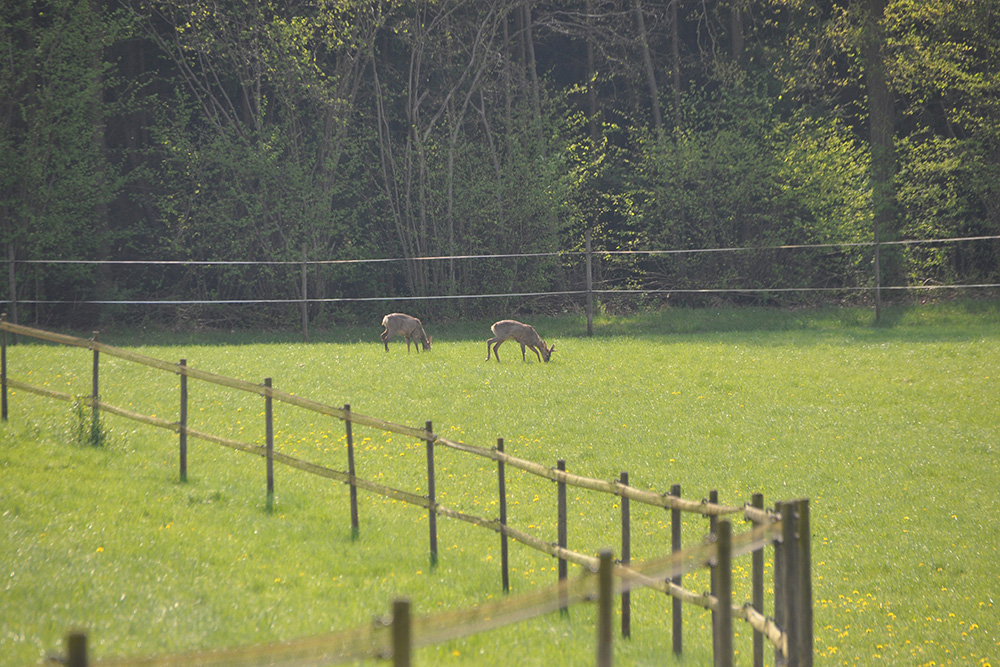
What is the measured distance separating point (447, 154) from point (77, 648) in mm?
23196

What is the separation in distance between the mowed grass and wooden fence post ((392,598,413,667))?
2383mm

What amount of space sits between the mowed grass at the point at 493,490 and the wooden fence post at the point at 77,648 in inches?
89.7

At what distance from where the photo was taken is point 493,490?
1002cm

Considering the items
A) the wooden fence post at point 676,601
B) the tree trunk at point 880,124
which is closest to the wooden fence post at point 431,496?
the wooden fence post at point 676,601

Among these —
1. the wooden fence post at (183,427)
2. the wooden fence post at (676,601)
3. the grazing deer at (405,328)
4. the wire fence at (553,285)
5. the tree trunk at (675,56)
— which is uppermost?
the tree trunk at (675,56)

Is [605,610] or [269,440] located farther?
[269,440]

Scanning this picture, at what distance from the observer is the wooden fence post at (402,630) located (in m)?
3.05

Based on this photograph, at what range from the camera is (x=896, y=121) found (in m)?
27.5

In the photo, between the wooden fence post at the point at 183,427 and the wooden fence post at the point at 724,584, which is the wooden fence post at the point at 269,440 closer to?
the wooden fence post at the point at 183,427

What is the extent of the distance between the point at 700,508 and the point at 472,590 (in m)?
2.33

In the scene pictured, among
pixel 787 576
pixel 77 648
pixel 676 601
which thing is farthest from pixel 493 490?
pixel 77 648

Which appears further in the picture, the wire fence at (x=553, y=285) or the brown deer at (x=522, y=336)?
the wire fence at (x=553, y=285)

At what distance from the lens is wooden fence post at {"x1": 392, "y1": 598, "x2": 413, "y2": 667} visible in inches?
120

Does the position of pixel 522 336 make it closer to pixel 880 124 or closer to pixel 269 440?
pixel 269 440
